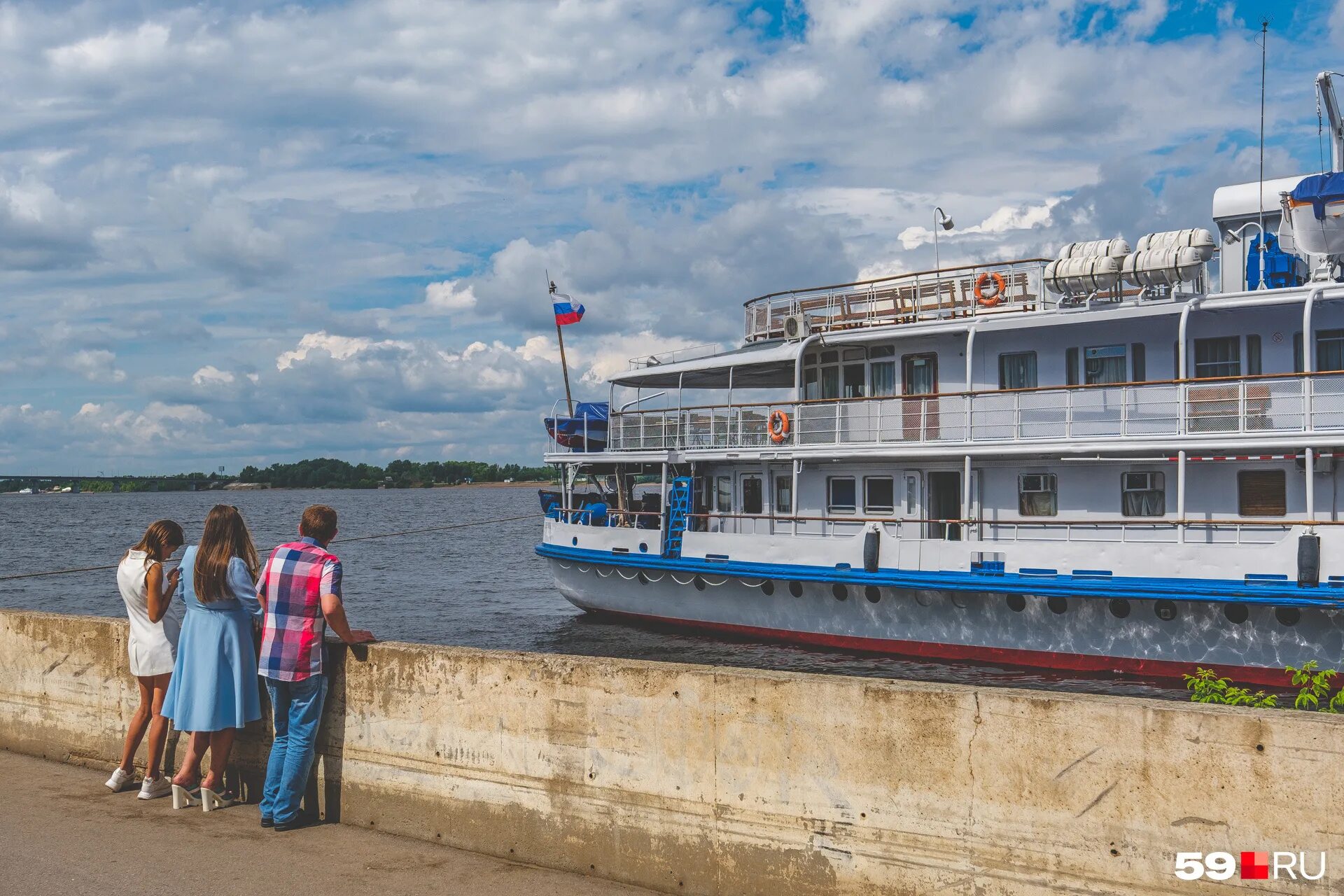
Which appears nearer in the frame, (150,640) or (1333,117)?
(150,640)

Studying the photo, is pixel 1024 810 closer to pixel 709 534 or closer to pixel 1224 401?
pixel 1224 401

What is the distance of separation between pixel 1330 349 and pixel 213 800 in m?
17.3

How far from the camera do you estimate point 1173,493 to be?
1825 centimetres

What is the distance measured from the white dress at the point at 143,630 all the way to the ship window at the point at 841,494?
1546 cm

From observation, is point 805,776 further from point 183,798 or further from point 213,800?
point 183,798

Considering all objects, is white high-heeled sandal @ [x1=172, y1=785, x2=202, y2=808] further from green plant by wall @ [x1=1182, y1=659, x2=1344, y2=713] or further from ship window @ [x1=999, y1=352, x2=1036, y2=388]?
ship window @ [x1=999, y1=352, x2=1036, y2=388]

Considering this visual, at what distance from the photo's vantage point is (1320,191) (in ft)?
56.6

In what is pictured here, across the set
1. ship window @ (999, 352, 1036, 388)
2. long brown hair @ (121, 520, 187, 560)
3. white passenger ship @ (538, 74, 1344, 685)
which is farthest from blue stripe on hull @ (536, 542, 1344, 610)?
long brown hair @ (121, 520, 187, 560)

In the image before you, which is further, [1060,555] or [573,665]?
[1060,555]

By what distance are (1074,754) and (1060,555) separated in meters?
13.7

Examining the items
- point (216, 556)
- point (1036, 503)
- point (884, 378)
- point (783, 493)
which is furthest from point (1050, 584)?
point (216, 556)

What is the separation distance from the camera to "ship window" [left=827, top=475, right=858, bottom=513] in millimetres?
21250

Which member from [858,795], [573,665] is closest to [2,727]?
[573,665]

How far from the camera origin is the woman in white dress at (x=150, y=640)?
22.9 ft
